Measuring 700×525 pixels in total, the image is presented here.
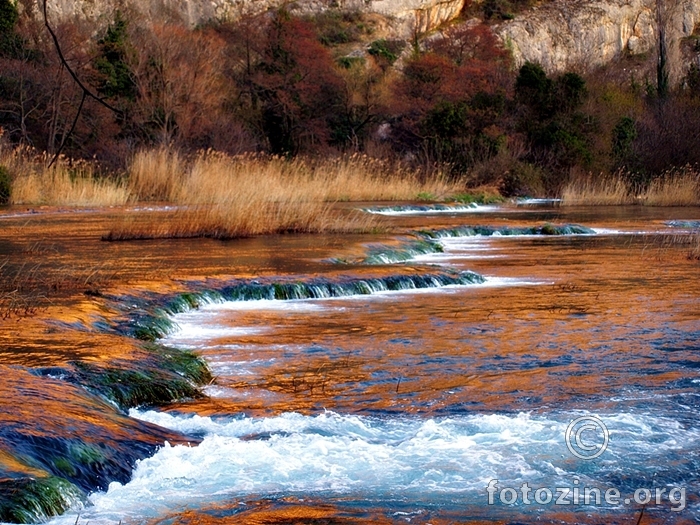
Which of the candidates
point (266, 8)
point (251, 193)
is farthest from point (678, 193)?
point (266, 8)

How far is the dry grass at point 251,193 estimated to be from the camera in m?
17.6

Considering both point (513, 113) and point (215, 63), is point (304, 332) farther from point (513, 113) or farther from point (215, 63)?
point (215, 63)

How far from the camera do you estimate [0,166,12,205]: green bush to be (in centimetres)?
2316

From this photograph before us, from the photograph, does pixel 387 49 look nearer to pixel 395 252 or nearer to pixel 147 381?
pixel 395 252

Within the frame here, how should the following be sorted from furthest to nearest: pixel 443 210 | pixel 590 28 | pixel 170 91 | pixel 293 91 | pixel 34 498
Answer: pixel 590 28
pixel 293 91
pixel 170 91
pixel 443 210
pixel 34 498

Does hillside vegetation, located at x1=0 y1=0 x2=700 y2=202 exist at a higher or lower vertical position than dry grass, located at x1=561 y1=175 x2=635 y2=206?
higher

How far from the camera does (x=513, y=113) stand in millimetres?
36875

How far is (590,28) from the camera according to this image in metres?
72.5

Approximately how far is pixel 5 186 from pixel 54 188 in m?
1.04

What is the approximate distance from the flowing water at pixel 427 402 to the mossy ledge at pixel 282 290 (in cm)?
3

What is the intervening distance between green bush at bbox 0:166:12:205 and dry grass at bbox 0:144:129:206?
9cm

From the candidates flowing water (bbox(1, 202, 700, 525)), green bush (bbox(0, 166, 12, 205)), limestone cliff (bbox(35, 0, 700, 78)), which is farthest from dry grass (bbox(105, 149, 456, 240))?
limestone cliff (bbox(35, 0, 700, 78))

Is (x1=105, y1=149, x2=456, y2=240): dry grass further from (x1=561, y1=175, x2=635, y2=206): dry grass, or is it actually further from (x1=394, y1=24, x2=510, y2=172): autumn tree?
(x1=561, y1=175, x2=635, y2=206): dry grass

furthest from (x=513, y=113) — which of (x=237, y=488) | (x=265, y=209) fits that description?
(x=237, y=488)
